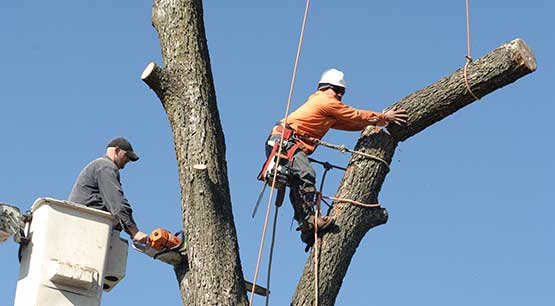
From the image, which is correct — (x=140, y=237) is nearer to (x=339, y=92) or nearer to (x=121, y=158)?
(x=121, y=158)

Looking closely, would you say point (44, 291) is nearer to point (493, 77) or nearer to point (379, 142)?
point (379, 142)

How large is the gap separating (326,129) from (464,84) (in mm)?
1114

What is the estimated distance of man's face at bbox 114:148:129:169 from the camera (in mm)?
7348

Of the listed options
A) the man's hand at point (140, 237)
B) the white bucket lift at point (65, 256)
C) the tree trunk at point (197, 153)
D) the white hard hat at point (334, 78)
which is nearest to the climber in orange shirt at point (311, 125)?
the white hard hat at point (334, 78)

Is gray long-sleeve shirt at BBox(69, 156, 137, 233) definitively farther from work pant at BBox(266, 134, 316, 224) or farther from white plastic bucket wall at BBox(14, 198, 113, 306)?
work pant at BBox(266, 134, 316, 224)

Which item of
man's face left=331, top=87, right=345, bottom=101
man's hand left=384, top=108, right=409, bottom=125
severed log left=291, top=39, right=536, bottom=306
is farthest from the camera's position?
man's face left=331, top=87, right=345, bottom=101

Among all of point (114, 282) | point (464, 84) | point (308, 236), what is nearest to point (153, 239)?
point (114, 282)

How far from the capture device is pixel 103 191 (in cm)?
689

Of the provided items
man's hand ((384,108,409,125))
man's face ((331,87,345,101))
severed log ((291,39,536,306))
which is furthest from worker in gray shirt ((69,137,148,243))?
man's hand ((384,108,409,125))

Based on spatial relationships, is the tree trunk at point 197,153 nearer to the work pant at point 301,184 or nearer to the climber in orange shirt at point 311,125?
the climber in orange shirt at point 311,125

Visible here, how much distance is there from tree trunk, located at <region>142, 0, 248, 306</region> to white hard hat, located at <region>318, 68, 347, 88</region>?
134 centimetres

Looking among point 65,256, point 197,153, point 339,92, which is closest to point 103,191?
point 65,256

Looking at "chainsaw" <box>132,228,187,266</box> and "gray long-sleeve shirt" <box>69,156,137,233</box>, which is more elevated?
"gray long-sleeve shirt" <box>69,156,137,233</box>

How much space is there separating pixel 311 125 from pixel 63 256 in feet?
6.56
